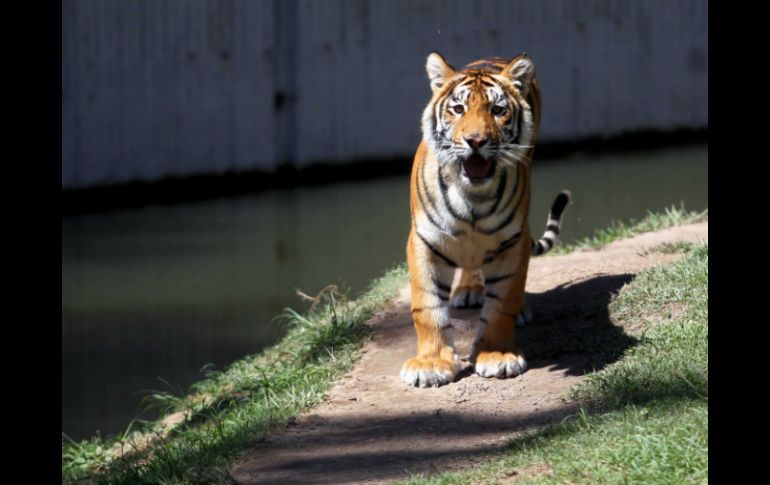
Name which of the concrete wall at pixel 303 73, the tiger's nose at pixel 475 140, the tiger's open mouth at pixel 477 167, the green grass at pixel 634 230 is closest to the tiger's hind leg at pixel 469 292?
the tiger's open mouth at pixel 477 167

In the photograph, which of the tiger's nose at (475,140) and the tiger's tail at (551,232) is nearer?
the tiger's nose at (475,140)

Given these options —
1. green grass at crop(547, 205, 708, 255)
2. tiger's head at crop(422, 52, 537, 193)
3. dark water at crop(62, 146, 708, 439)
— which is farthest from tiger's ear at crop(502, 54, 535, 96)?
dark water at crop(62, 146, 708, 439)

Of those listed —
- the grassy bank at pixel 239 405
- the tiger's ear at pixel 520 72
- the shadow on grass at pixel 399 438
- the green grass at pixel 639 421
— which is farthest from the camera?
the tiger's ear at pixel 520 72

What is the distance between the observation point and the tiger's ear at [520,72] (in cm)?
490

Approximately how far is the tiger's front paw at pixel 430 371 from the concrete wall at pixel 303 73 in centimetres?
624

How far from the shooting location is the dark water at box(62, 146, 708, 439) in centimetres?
726

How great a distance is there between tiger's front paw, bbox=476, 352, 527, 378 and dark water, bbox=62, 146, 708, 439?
202cm

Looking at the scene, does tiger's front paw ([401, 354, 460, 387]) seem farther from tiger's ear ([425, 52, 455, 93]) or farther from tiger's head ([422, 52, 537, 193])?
tiger's ear ([425, 52, 455, 93])

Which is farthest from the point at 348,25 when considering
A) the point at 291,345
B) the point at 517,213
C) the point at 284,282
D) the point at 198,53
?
the point at 517,213

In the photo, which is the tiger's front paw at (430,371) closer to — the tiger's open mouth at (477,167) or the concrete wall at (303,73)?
the tiger's open mouth at (477,167)

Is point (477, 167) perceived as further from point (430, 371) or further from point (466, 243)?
point (430, 371)

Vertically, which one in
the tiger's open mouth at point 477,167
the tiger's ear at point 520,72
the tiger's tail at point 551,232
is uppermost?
the tiger's ear at point 520,72
